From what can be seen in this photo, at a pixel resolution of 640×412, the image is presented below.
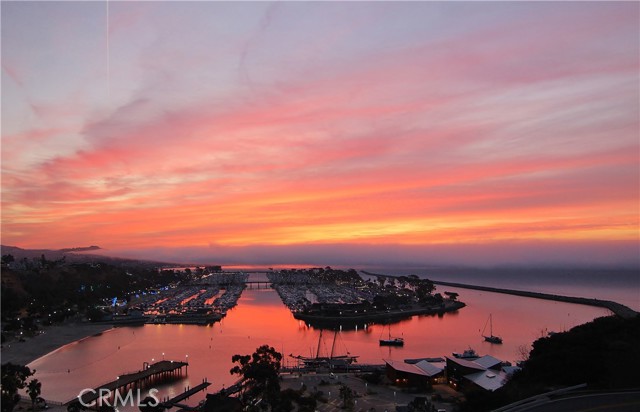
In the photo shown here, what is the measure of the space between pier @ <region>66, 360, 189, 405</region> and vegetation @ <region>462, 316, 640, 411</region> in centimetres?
1058

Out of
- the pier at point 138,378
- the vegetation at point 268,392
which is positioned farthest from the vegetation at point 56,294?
the vegetation at point 268,392

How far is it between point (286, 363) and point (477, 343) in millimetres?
10874

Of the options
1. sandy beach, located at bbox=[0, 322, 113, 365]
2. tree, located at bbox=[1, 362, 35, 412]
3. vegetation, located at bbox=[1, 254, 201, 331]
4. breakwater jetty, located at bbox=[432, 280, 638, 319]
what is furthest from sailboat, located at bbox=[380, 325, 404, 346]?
vegetation, located at bbox=[1, 254, 201, 331]

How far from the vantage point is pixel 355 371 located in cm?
1766

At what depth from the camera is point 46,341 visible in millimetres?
22672

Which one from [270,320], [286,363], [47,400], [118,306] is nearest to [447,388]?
[286,363]

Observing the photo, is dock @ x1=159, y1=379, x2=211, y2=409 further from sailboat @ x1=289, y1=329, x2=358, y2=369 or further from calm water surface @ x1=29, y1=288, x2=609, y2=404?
sailboat @ x1=289, y1=329, x2=358, y2=369

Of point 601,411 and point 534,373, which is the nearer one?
point 601,411

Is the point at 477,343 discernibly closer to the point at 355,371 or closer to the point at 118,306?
the point at 355,371

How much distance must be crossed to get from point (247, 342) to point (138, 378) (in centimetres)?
832

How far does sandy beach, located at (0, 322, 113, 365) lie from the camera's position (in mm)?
19203

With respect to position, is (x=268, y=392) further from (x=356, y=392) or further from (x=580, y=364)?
(x=580, y=364)

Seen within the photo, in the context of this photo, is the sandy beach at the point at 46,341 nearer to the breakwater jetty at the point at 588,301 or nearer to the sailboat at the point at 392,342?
the sailboat at the point at 392,342

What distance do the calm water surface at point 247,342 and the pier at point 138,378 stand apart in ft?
2.08
